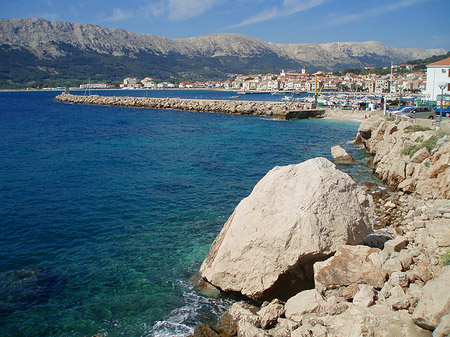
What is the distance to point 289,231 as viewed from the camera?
7766 mm

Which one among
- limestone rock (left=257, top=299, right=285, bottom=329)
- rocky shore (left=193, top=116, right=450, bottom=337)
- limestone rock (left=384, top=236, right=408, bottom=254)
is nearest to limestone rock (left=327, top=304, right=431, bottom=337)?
rocky shore (left=193, top=116, right=450, bottom=337)

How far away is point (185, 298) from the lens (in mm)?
8711

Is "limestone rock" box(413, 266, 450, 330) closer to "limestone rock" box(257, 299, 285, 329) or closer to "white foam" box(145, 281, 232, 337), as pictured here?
"limestone rock" box(257, 299, 285, 329)

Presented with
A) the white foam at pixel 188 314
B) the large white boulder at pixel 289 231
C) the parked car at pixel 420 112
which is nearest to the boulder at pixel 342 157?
A: the parked car at pixel 420 112

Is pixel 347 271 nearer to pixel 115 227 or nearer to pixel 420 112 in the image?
pixel 115 227

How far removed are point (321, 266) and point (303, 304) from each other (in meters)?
0.97

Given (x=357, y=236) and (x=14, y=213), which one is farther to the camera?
(x=14, y=213)

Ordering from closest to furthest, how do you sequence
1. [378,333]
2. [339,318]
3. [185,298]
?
1. [378,333]
2. [339,318]
3. [185,298]

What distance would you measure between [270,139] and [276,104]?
92.0 feet

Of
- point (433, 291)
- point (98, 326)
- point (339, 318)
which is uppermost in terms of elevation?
point (433, 291)

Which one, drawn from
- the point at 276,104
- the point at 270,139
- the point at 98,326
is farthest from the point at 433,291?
the point at 276,104

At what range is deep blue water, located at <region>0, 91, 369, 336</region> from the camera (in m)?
8.30

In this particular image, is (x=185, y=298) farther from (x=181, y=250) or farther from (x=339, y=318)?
(x=339, y=318)

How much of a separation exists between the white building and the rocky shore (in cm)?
3134
